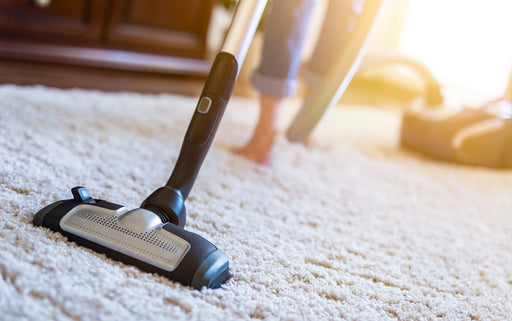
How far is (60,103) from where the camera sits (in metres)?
1.25

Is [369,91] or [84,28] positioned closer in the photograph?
[84,28]

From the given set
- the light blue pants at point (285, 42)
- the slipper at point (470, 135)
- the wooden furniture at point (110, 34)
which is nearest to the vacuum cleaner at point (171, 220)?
the light blue pants at point (285, 42)

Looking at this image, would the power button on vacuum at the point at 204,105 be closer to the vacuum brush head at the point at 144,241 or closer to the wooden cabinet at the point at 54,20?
the vacuum brush head at the point at 144,241

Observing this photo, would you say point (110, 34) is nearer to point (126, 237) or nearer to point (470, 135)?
point (470, 135)

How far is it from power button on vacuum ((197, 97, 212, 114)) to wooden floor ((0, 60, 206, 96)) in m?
0.81

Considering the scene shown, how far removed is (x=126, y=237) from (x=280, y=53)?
0.63m

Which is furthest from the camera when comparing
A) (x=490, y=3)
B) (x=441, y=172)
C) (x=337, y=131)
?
(x=490, y=3)

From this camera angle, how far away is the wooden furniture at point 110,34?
1558 millimetres

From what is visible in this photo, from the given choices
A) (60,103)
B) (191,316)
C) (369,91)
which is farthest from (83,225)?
(369,91)

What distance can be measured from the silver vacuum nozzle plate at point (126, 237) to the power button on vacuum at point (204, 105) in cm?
16

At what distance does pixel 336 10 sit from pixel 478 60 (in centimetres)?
152

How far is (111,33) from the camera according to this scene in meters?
1.73

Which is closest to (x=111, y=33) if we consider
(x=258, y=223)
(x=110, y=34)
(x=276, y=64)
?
(x=110, y=34)

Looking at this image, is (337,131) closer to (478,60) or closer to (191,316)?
(191,316)
